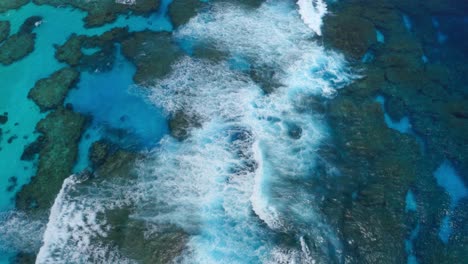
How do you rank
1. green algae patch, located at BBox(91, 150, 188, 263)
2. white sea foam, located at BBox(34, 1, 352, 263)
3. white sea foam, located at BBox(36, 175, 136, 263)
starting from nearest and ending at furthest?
1. white sea foam, located at BBox(36, 175, 136, 263)
2. green algae patch, located at BBox(91, 150, 188, 263)
3. white sea foam, located at BBox(34, 1, 352, 263)

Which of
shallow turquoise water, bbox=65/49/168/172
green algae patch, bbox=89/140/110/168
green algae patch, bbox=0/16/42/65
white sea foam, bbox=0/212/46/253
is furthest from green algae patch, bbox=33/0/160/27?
white sea foam, bbox=0/212/46/253

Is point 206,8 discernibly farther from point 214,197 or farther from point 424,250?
point 424,250

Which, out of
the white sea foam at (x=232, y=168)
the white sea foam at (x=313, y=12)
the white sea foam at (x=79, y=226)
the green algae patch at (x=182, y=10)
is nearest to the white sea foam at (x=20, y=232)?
the white sea foam at (x=79, y=226)

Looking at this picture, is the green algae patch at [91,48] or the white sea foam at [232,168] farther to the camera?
the green algae patch at [91,48]

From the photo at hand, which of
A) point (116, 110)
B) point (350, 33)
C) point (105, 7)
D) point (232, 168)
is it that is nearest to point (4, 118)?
point (116, 110)

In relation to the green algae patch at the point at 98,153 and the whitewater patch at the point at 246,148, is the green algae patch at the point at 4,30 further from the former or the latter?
the green algae patch at the point at 98,153

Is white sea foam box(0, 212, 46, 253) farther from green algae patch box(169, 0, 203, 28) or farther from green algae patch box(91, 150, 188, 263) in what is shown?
green algae patch box(169, 0, 203, 28)

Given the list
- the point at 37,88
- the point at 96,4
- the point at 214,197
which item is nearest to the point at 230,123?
the point at 214,197

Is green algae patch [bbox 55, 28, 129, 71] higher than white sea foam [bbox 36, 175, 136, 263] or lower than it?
higher
